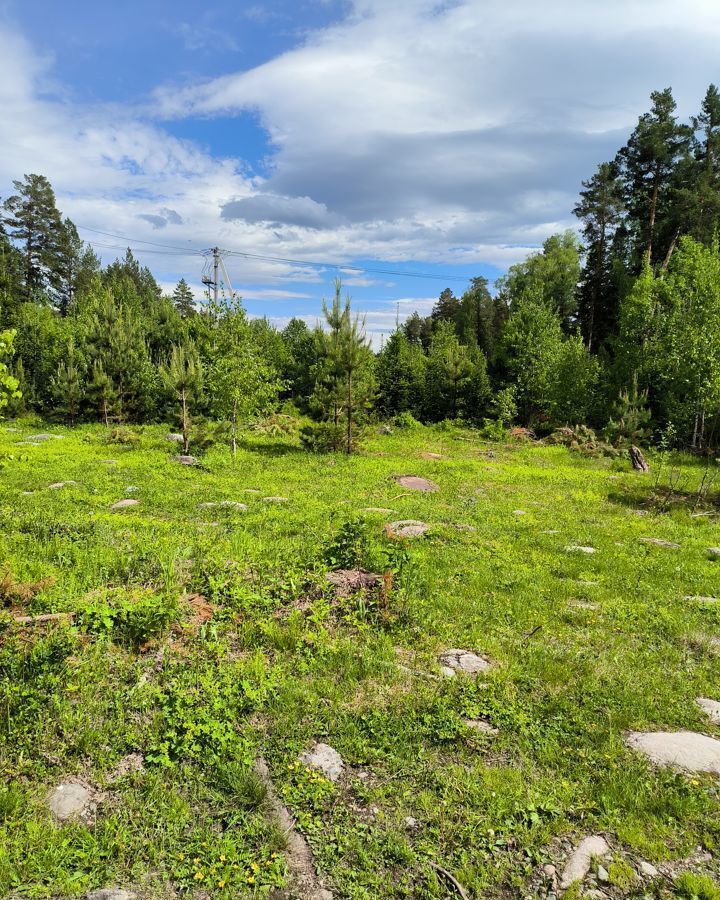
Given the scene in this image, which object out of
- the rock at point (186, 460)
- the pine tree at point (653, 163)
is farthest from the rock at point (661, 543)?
the pine tree at point (653, 163)

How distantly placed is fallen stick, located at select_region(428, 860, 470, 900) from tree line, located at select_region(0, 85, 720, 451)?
1413 cm

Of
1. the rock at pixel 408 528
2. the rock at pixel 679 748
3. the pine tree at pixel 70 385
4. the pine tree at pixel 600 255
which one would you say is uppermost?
the pine tree at pixel 600 255

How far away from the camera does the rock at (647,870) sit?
3562 mm

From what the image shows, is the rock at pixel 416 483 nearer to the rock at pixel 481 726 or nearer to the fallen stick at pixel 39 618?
the rock at pixel 481 726

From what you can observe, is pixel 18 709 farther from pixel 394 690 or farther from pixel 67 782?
pixel 394 690

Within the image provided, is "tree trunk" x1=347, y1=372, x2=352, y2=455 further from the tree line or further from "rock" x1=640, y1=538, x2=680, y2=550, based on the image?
"rock" x1=640, y1=538, x2=680, y2=550

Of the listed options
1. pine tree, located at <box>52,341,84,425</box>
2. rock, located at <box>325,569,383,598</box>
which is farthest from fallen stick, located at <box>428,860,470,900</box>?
pine tree, located at <box>52,341,84,425</box>

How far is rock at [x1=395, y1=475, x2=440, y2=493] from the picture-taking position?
53.0 ft

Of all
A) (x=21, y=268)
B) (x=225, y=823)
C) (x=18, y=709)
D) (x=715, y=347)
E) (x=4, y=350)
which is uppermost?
(x=21, y=268)

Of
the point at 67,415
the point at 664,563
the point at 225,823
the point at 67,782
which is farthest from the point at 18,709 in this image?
the point at 67,415

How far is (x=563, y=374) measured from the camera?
30.0 metres

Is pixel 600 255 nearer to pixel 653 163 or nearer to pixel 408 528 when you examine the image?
pixel 653 163

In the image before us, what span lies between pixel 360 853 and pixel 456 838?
76 centimetres

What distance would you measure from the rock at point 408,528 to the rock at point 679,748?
5992 millimetres
